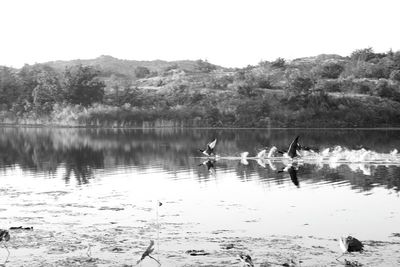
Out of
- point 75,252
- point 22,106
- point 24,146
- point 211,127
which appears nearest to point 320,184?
point 75,252

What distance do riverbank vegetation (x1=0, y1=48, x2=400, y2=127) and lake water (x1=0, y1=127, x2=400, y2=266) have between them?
59.3 meters

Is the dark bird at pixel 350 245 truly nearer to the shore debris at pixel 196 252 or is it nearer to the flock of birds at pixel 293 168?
the flock of birds at pixel 293 168

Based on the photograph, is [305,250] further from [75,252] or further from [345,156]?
[345,156]

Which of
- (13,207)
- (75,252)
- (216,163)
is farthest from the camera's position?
(216,163)

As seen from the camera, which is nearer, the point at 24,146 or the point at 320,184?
the point at 320,184

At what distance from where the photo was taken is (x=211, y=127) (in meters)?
104

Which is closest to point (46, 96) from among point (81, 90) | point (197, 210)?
point (81, 90)

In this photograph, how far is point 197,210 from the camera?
86.4 feet

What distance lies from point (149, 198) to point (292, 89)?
276ft

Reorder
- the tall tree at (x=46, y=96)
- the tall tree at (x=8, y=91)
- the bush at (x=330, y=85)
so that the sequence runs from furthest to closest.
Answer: the tall tree at (x=8, y=91)
the bush at (x=330, y=85)
the tall tree at (x=46, y=96)

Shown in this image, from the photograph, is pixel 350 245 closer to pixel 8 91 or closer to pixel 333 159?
pixel 333 159

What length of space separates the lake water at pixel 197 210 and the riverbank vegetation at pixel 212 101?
5926 cm

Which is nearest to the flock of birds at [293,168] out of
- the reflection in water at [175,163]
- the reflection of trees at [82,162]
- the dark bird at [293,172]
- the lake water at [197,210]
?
the dark bird at [293,172]

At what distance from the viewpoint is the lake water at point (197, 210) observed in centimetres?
1881
